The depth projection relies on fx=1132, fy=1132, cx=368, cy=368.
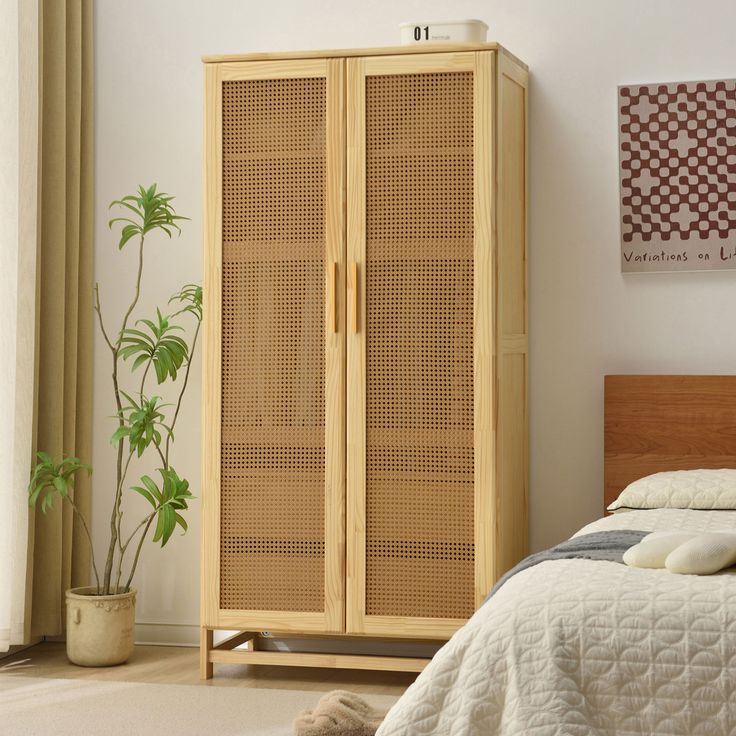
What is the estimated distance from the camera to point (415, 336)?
140 inches

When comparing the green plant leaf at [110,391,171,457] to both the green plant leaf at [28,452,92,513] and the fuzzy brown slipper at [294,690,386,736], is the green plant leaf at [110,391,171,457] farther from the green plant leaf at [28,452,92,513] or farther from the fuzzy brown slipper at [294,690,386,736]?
the fuzzy brown slipper at [294,690,386,736]

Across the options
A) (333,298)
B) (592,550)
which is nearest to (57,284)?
(333,298)

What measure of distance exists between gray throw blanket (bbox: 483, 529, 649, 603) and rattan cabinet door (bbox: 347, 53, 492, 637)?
3.06 ft

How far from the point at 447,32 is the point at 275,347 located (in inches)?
45.0

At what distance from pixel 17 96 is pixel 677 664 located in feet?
9.59

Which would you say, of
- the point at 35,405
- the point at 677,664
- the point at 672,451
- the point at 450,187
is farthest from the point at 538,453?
the point at 677,664

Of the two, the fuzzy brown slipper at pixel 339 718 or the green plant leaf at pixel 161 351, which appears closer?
the fuzzy brown slipper at pixel 339 718

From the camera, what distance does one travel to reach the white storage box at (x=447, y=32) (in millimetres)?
3590

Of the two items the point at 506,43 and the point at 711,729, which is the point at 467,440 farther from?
the point at 711,729

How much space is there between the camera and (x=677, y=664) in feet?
6.23

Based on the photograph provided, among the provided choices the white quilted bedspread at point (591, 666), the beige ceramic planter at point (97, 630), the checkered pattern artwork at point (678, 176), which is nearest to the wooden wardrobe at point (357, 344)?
the beige ceramic planter at point (97, 630)

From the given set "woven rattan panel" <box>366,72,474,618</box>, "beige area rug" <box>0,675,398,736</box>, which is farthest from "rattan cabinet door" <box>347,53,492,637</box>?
"beige area rug" <box>0,675,398,736</box>

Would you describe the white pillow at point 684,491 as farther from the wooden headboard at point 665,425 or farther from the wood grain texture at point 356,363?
the wood grain texture at point 356,363

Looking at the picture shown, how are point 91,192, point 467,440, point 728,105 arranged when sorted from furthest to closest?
point 91,192 → point 728,105 → point 467,440
